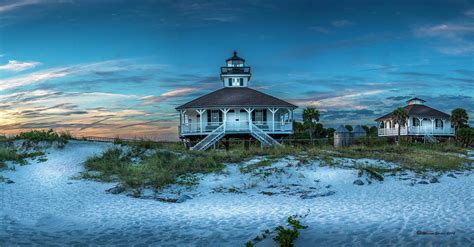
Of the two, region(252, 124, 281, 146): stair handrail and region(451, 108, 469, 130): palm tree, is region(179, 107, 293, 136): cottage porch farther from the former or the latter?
region(451, 108, 469, 130): palm tree

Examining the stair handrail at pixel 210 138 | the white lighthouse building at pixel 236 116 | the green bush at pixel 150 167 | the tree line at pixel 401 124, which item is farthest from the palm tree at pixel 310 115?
the green bush at pixel 150 167

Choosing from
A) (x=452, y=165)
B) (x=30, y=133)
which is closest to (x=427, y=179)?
(x=452, y=165)

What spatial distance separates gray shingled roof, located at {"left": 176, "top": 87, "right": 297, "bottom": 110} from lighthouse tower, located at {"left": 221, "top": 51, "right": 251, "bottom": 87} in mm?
2454

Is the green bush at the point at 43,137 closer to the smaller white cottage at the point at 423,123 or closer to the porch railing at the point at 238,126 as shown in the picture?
the porch railing at the point at 238,126

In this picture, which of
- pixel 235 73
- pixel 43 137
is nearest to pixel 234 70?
pixel 235 73

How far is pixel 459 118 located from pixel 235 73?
31.0m

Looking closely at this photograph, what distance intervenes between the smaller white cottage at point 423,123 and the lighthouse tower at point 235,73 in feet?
68.6

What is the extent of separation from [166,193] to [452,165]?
15.9 meters

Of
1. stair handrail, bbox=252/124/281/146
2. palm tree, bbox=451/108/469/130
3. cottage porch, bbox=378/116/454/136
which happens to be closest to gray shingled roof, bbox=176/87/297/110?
stair handrail, bbox=252/124/281/146

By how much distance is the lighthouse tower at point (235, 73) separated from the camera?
45.0 m

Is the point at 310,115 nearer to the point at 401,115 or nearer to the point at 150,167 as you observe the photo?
the point at 401,115

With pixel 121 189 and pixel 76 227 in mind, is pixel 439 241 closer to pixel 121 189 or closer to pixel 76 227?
pixel 76 227

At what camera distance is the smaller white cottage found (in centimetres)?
5306

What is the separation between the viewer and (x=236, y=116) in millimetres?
39188
